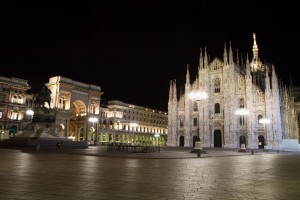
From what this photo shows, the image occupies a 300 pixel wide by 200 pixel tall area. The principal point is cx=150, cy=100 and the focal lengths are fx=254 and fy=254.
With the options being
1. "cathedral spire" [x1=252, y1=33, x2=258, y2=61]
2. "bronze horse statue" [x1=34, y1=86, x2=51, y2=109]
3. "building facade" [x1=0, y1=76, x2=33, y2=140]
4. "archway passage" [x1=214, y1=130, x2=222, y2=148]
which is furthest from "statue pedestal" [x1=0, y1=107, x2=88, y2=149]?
"cathedral spire" [x1=252, y1=33, x2=258, y2=61]

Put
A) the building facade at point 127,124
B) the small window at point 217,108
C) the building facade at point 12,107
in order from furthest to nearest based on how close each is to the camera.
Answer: the building facade at point 127,124, the small window at point 217,108, the building facade at point 12,107

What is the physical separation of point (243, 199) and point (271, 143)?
165 feet

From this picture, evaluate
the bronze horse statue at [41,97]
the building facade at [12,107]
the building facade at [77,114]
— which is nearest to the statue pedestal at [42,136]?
the bronze horse statue at [41,97]

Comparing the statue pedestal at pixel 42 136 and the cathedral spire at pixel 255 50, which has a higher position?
the cathedral spire at pixel 255 50

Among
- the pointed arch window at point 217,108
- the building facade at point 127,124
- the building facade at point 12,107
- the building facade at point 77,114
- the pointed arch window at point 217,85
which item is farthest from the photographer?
the building facade at point 127,124

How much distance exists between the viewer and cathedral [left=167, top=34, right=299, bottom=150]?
168ft

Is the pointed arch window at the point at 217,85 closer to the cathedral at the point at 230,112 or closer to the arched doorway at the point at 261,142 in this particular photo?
the cathedral at the point at 230,112

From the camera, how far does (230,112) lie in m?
55.0

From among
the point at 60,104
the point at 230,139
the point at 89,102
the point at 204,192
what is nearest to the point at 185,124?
the point at 230,139

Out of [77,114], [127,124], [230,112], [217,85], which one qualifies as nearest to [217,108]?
[230,112]

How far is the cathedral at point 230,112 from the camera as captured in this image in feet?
168

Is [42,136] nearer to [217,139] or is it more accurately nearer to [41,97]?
[41,97]

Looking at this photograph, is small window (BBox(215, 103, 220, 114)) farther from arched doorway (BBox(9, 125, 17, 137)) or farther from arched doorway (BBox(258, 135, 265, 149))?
arched doorway (BBox(9, 125, 17, 137))

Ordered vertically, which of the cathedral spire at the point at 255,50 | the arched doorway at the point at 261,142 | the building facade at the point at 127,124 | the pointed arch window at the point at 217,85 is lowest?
the arched doorway at the point at 261,142
